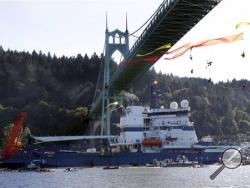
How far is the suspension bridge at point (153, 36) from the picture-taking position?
30062 mm

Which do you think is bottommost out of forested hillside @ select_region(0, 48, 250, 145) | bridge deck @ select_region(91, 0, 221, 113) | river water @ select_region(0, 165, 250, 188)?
river water @ select_region(0, 165, 250, 188)

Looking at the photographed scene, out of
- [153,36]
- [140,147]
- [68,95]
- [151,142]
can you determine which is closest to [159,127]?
[151,142]

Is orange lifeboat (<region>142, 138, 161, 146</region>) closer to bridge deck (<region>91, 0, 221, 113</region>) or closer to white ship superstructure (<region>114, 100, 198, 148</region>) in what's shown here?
white ship superstructure (<region>114, 100, 198, 148</region>)

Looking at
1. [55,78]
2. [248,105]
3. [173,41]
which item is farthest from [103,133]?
[248,105]

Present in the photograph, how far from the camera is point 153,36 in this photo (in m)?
37.1

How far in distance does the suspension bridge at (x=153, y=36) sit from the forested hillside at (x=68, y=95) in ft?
89.9

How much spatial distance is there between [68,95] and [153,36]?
72802 millimetres

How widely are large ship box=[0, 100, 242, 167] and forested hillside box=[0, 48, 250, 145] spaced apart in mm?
24331

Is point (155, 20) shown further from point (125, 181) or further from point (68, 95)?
point (68, 95)

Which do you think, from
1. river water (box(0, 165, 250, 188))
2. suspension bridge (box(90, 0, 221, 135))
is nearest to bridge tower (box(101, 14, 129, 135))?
suspension bridge (box(90, 0, 221, 135))

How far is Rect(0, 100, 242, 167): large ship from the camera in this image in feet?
184

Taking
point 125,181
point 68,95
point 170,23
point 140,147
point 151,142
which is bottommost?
point 125,181

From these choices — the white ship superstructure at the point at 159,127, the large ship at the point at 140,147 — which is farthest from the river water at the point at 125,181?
the white ship superstructure at the point at 159,127

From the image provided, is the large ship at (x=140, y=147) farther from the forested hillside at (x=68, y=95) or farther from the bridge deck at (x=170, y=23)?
the forested hillside at (x=68, y=95)
